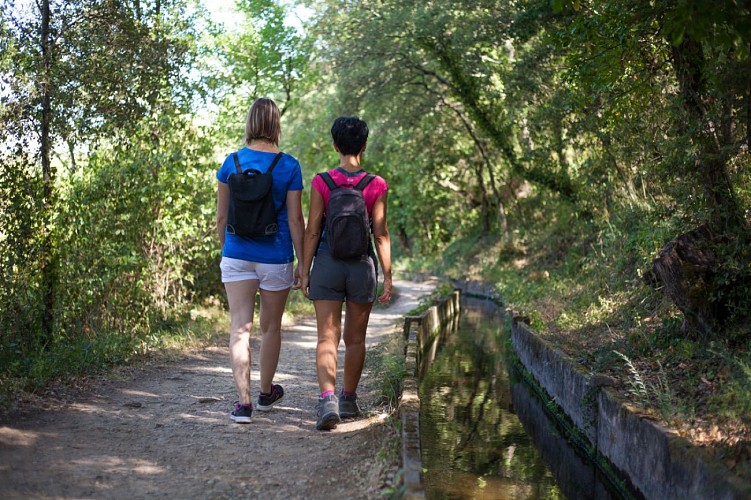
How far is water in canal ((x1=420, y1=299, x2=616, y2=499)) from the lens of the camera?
19.8 ft

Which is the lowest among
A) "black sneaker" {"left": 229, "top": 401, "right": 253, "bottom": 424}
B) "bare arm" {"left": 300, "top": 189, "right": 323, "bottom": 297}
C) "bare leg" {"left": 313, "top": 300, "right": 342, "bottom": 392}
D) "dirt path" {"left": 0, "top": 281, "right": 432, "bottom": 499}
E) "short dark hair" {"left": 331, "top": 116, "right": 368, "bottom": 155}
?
"dirt path" {"left": 0, "top": 281, "right": 432, "bottom": 499}

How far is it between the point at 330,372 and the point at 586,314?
631 cm

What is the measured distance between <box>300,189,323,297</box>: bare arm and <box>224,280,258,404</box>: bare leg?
0.38m

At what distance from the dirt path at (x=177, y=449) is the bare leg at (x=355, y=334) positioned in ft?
1.46

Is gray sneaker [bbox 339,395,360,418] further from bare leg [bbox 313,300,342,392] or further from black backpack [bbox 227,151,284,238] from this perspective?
black backpack [bbox 227,151,284,238]

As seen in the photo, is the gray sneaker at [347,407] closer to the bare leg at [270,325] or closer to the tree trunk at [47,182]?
the bare leg at [270,325]

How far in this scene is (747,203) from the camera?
751cm

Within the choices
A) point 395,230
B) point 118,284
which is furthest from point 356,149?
point 395,230

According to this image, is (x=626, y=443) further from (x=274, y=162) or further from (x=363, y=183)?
(x=274, y=162)

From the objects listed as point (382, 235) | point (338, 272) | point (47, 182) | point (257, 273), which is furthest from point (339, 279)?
point (47, 182)

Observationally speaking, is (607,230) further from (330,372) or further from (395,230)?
(395,230)

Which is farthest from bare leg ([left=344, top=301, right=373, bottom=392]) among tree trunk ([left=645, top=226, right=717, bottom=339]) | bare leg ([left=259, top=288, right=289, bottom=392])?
tree trunk ([left=645, top=226, right=717, bottom=339])

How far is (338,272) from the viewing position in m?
5.63

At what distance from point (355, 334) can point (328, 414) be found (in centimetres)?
63
